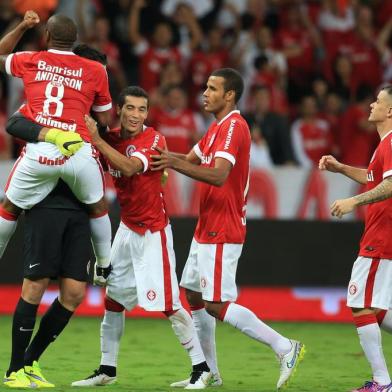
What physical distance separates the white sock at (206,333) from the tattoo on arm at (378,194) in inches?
65.8

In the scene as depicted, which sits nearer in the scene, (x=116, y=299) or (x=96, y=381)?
(x=96, y=381)

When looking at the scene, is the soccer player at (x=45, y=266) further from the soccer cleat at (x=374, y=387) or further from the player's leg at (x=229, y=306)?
the soccer cleat at (x=374, y=387)

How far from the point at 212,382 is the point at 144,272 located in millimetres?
959

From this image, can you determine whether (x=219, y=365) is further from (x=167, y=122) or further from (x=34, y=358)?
(x=167, y=122)

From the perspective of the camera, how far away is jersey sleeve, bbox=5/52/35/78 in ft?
24.0

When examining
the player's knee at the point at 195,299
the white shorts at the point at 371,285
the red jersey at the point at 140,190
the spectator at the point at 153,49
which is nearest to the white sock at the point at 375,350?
the white shorts at the point at 371,285

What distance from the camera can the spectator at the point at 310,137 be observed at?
14.0 m

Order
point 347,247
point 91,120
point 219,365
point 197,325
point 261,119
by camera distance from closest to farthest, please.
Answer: point 91,120
point 197,325
point 219,365
point 347,247
point 261,119

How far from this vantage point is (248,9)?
15.8 meters

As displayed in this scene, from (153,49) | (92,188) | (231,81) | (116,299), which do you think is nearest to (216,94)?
(231,81)

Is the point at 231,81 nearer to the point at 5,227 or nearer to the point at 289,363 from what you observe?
the point at 5,227

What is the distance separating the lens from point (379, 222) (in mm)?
7488

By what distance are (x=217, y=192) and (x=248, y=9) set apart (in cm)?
853

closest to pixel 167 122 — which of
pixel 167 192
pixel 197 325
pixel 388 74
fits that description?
pixel 167 192
